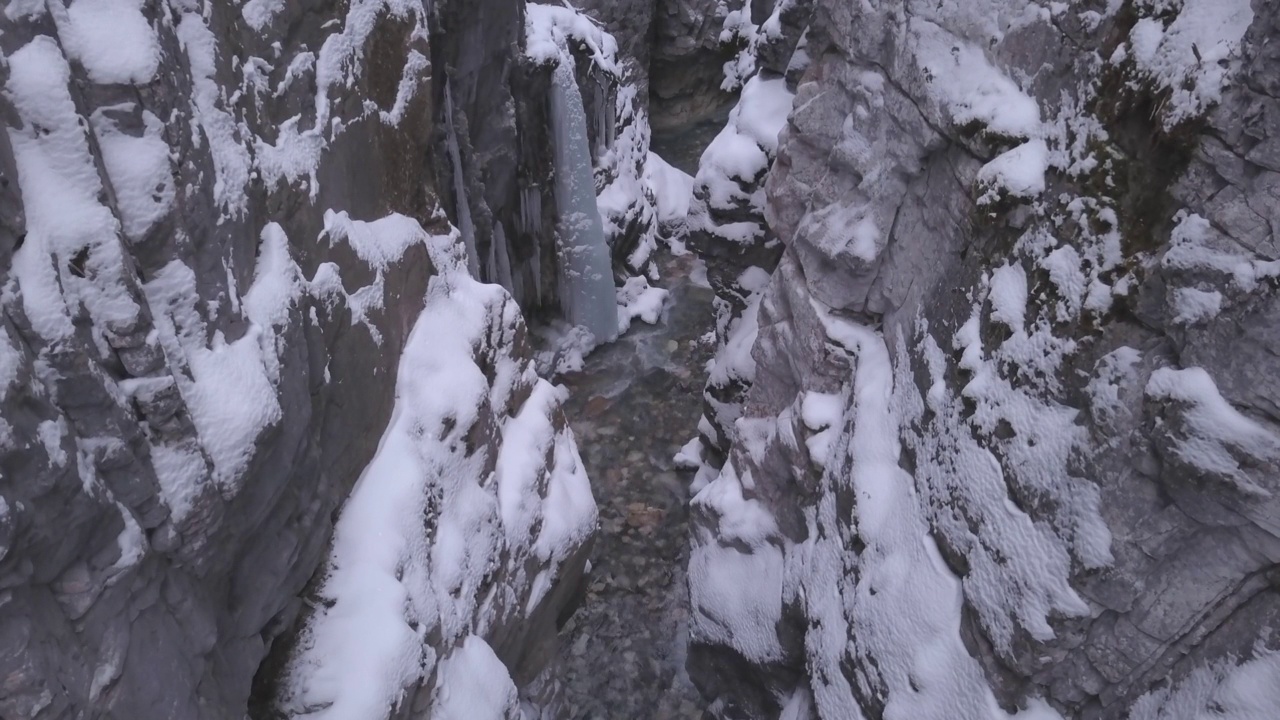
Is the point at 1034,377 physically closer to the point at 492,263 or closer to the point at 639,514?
the point at 639,514

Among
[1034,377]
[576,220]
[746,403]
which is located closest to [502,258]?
[576,220]

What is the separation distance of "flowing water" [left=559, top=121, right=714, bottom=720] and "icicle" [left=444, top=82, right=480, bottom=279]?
284 cm

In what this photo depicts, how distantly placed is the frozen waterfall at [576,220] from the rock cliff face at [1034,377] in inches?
184

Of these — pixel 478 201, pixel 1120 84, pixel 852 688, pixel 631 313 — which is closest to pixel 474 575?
pixel 852 688

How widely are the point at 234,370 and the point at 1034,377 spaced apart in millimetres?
2999

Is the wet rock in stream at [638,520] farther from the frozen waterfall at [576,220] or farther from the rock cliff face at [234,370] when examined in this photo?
the rock cliff face at [234,370]

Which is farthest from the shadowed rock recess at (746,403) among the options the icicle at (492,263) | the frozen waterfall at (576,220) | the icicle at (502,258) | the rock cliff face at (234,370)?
the frozen waterfall at (576,220)

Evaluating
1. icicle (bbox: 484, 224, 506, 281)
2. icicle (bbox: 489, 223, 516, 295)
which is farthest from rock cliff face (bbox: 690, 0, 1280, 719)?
icicle (bbox: 489, 223, 516, 295)

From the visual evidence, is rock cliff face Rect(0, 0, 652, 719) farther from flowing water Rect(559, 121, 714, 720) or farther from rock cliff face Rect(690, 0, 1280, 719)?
rock cliff face Rect(690, 0, 1280, 719)

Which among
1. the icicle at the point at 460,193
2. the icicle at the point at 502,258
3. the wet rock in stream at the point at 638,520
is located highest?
the icicle at the point at 460,193

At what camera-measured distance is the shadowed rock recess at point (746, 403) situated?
219cm

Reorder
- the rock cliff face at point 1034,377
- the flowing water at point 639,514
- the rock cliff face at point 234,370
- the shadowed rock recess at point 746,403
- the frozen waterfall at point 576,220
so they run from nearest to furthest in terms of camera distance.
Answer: the rock cliff face at point 234,370 < the shadowed rock recess at point 746,403 < the rock cliff face at point 1034,377 < the flowing water at point 639,514 < the frozen waterfall at point 576,220

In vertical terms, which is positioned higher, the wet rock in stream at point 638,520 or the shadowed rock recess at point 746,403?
the shadowed rock recess at point 746,403

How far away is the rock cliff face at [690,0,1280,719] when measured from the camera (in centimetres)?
241
